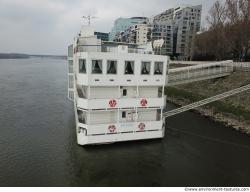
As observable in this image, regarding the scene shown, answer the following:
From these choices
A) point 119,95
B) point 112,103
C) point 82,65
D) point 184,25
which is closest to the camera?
point 82,65

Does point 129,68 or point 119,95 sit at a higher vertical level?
point 129,68

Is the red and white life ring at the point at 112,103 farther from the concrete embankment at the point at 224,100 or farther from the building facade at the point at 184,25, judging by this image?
the building facade at the point at 184,25

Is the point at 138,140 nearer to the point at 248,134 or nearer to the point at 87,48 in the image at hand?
the point at 87,48

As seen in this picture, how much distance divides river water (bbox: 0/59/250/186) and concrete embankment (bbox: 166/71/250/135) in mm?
1783

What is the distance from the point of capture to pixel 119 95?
18.7m

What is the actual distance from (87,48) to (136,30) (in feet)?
326

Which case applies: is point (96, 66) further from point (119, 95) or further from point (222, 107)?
point (222, 107)

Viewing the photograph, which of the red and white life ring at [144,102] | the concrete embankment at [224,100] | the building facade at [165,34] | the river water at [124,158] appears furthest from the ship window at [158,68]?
the building facade at [165,34]

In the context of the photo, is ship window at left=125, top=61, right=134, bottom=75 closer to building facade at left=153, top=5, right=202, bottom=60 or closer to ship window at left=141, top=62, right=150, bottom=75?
ship window at left=141, top=62, right=150, bottom=75

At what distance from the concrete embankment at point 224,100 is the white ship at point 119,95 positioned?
32.8 feet

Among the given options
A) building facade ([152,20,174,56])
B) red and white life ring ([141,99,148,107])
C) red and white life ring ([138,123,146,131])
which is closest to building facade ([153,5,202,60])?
building facade ([152,20,174,56])

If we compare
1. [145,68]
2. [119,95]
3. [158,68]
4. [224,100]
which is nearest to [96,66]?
[119,95]

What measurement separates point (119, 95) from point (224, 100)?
1717cm

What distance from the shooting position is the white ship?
17.6 metres
